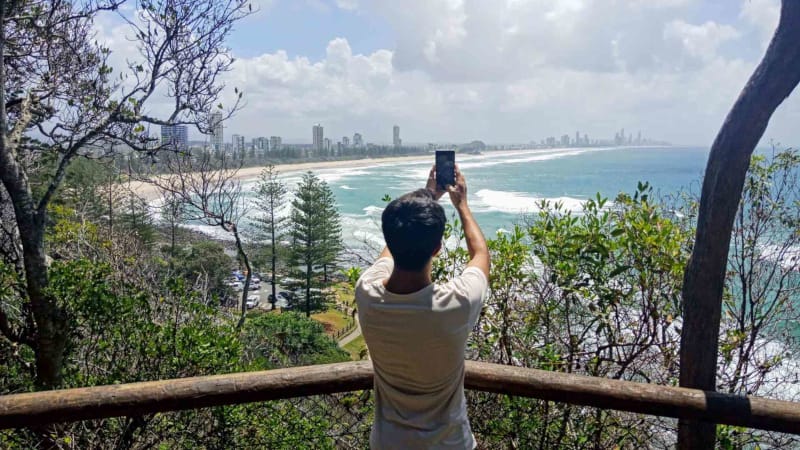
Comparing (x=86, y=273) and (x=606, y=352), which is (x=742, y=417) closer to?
Result: (x=606, y=352)

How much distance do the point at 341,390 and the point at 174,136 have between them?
3625mm

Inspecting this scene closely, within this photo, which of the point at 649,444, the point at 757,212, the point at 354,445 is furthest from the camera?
the point at 757,212

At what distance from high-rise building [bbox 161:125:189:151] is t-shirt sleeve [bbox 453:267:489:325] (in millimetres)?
3689

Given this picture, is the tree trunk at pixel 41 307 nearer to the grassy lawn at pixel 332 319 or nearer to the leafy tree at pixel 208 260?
the leafy tree at pixel 208 260

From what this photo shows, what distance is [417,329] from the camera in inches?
43.9

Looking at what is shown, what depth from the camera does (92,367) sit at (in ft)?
9.18

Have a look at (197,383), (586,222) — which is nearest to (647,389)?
(586,222)

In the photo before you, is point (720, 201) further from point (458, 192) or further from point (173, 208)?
point (173, 208)

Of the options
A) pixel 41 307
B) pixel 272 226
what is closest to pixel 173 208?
pixel 41 307

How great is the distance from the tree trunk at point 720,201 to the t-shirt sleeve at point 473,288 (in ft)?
2.68

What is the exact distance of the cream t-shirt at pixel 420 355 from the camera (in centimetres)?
112

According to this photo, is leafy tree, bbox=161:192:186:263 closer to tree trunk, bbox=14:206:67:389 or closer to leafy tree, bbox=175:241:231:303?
leafy tree, bbox=175:241:231:303

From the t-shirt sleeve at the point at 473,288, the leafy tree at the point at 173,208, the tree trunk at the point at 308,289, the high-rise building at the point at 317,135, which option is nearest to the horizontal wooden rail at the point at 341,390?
the t-shirt sleeve at the point at 473,288

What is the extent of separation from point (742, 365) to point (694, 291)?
131cm
